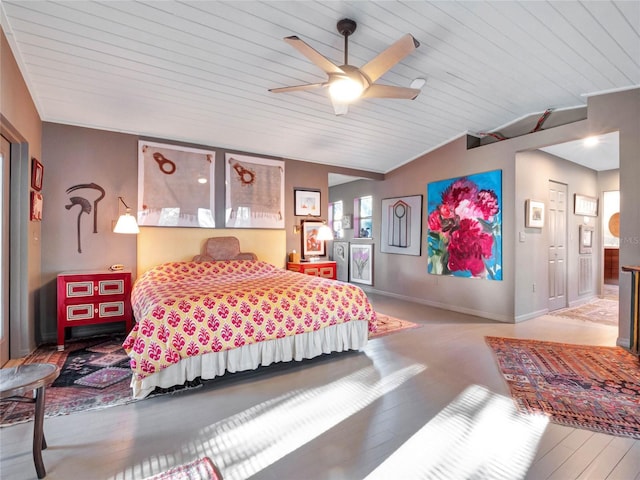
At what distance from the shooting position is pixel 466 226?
502 centimetres

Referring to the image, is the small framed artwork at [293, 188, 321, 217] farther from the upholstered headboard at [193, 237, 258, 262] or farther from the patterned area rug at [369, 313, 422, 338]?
the patterned area rug at [369, 313, 422, 338]

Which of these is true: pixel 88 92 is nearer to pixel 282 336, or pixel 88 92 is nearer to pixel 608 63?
pixel 282 336

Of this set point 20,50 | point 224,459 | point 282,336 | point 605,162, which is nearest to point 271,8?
point 20,50

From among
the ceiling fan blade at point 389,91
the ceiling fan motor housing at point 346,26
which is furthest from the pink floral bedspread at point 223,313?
the ceiling fan motor housing at point 346,26

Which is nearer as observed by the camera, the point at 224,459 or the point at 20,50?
the point at 224,459

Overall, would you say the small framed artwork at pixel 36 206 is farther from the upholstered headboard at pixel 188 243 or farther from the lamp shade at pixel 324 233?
the lamp shade at pixel 324 233

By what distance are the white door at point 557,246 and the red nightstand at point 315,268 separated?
345 cm

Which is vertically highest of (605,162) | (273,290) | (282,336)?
(605,162)

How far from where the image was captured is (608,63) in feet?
10.1

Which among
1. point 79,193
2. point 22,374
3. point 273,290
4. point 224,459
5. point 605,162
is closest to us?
point 22,374

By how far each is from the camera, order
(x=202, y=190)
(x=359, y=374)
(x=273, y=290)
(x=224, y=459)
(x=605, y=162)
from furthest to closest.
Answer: (x=605, y=162)
(x=202, y=190)
(x=273, y=290)
(x=359, y=374)
(x=224, y=459)

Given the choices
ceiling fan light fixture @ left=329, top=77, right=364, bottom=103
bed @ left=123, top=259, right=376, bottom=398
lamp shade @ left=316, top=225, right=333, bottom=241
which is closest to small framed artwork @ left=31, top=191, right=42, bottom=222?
bed @ left=123, top=259, right=376, bottom=398

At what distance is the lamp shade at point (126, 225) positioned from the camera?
3.70 meters

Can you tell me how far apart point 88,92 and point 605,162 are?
7702 millimetres
